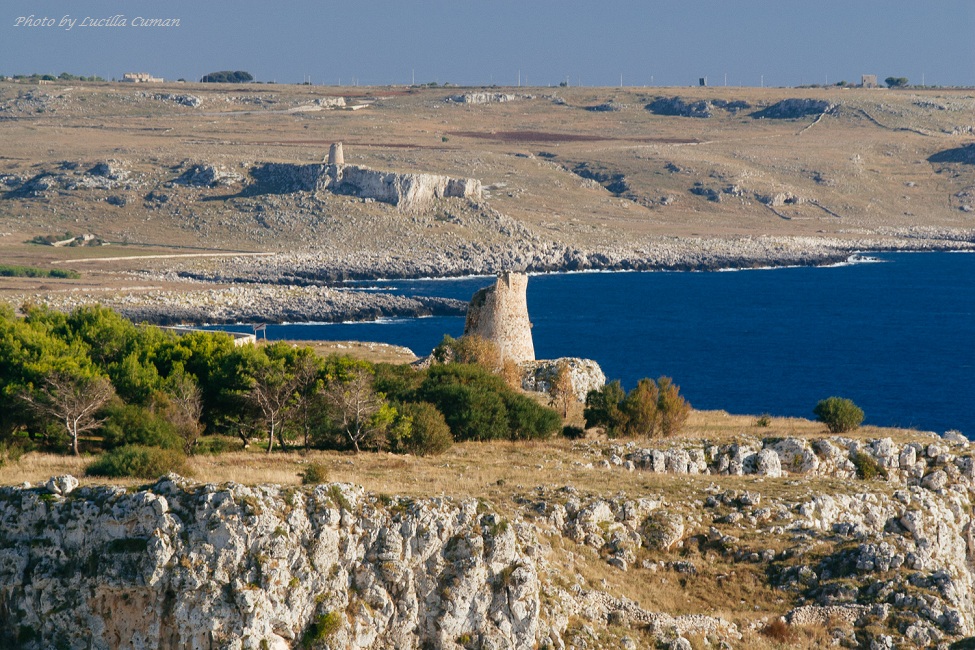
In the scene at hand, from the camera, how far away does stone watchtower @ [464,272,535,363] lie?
A: 41500 mm

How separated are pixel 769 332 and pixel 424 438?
72.0m

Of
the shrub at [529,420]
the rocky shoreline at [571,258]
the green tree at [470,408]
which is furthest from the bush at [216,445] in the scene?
the rocky shoreline at [571,258]

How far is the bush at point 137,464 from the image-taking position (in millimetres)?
23469

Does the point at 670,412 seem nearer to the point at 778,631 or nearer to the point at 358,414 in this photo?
the point at 358,414

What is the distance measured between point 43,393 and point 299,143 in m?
149

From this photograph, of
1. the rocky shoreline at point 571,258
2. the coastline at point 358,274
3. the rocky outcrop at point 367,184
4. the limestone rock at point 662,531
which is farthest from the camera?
the rocky outcrop at point 367,184

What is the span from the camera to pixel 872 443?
106 ft

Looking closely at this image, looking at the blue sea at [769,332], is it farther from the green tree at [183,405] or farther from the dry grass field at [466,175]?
the green tree at [183,405]

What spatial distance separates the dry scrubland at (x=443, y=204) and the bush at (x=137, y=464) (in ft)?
240

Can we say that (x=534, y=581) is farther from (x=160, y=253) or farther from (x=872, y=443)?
(x=160, y=253)

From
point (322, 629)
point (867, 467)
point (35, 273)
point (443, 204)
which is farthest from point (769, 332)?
point (322, 629)

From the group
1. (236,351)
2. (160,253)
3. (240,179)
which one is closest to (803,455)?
(236,351)

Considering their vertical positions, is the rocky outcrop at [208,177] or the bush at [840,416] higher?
the bush at [840,416]

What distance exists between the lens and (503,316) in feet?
136
